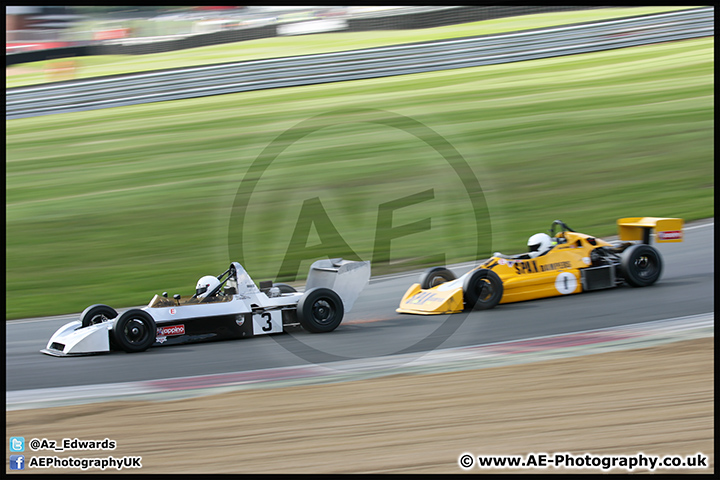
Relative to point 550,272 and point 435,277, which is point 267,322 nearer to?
point 435,277

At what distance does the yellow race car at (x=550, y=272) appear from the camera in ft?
27.7

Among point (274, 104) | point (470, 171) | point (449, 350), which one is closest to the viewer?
point (449, 350)

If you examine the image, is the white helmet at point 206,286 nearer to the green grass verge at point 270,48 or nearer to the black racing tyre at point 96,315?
the black racing tyre at point 96,315

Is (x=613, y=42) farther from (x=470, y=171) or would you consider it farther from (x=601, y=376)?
(x=601, y=376)

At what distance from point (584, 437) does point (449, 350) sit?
80.6 inches

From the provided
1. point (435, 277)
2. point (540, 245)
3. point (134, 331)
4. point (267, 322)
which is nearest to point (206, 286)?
point (267, 322)

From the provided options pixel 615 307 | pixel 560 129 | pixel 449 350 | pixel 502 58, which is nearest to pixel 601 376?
pixel 449 350

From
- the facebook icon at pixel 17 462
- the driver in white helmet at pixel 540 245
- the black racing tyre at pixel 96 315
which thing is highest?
the driver in white helmet at pixel 540 245

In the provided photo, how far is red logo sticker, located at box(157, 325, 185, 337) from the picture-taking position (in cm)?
770

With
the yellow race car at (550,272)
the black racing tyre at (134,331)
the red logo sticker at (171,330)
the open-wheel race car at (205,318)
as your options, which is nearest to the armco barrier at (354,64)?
the yellow race car at (550,272)

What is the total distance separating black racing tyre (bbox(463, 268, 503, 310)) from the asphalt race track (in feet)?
0.39

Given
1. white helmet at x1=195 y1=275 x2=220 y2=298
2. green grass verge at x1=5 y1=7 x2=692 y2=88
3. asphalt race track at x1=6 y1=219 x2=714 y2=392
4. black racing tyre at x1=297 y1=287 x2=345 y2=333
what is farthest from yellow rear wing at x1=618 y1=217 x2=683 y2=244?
green grass verge at x1=5 y1=7 x2=692 y2=88

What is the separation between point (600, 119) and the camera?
18.5 m

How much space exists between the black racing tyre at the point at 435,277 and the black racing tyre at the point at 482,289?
0.62 m
